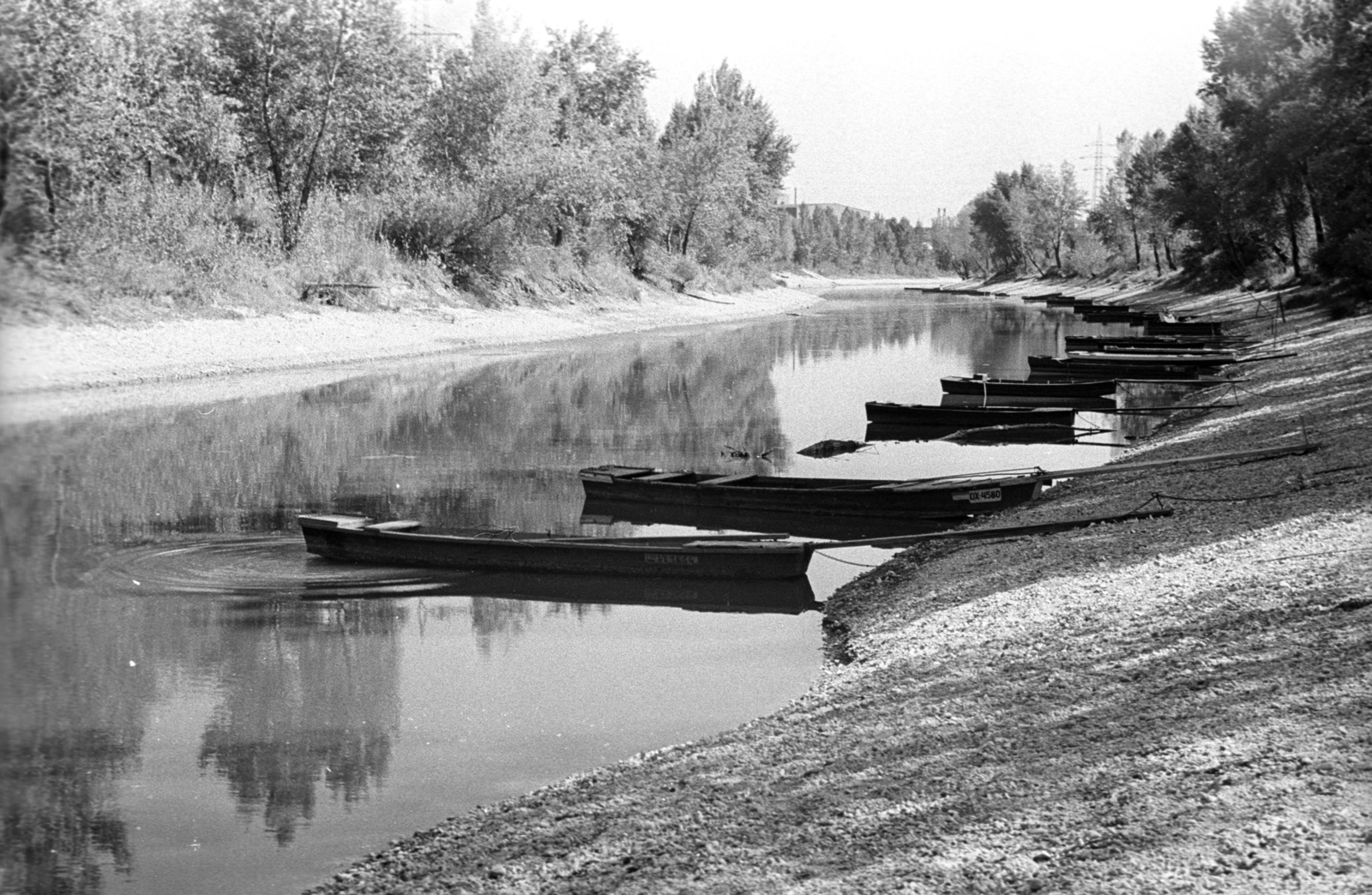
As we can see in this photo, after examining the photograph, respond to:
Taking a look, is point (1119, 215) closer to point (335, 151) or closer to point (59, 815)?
point (335, 151)

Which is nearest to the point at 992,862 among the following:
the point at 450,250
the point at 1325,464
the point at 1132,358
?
the point at 1325,464

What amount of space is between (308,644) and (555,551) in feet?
10.8

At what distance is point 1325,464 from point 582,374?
2847 cm

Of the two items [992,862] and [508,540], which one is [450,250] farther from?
[992,862]

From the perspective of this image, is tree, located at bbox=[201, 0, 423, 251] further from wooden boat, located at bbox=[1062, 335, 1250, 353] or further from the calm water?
wooden boat, located at bbox=[1062, 335, 1250, 353]

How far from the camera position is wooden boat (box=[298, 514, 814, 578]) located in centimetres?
1454

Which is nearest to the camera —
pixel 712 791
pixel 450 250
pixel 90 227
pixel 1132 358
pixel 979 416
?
pixel 712 791

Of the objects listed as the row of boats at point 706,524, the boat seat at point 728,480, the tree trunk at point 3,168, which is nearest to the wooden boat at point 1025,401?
the row of boats at point 706,524

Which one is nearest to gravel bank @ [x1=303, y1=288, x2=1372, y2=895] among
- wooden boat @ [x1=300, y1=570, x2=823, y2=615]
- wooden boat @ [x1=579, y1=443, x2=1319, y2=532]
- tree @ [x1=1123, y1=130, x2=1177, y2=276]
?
wooden boat @ [x1=300, y1=570, x2=823, y2=615]

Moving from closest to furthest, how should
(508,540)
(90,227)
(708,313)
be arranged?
(90,227) < (508,540) < (708,313)

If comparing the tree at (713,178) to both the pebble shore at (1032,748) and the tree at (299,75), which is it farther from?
the pebble shore at (1032,748)

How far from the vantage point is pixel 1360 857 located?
202 inches

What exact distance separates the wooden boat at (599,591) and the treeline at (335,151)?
623 centimetres

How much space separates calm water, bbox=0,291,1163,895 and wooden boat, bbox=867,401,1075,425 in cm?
126
